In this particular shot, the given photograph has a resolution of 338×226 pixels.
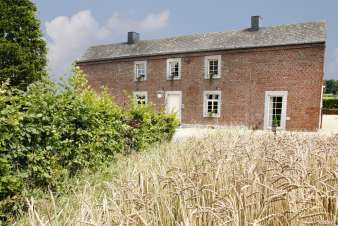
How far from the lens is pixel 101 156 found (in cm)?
A: 527

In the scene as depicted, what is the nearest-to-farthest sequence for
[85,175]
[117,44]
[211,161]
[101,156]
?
[211,161]
[85,175]
[101,156]
[117,44]

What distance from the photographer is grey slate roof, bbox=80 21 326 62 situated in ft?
57.2

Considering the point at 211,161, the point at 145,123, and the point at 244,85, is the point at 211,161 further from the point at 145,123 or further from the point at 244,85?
the point at 244,85

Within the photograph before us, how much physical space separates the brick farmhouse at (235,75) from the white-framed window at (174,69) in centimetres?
7

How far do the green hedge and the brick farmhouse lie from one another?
1039 cm

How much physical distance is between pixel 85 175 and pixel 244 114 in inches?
594

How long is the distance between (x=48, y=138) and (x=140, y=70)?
18987 mm

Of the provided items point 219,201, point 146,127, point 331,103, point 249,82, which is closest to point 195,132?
point 146,127

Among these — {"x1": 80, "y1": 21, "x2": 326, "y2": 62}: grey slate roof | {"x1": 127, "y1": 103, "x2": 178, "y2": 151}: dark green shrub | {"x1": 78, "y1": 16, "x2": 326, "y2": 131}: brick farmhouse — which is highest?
{"x1": 80, "y1": 21, "x2": 326, "y2": 62}: grey slate roof

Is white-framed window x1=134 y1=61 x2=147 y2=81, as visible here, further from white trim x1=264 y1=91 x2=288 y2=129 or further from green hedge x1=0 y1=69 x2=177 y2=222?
green hedge x1=0 y1=69 x2=177 y2=222

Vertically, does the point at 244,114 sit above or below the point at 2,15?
below

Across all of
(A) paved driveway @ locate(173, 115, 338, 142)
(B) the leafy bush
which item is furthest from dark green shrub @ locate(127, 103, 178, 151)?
(B) the leafy bush

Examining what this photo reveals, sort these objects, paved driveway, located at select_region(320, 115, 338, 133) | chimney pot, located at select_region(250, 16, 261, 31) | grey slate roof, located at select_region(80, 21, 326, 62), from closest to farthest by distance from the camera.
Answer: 1. paved driveway, located at select_region(320, 115, 338, 133)
2. grey slate roof, located at select_region(80, 21, 326, 62)
3. chimney pot, located at select_region(250, 16, 261, 31)

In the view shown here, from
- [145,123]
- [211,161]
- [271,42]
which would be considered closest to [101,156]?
[145,123]
